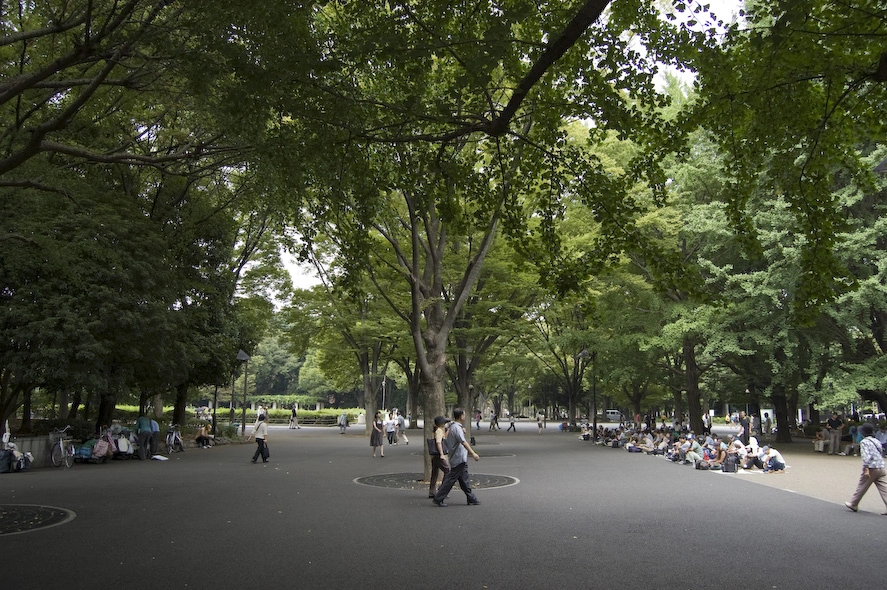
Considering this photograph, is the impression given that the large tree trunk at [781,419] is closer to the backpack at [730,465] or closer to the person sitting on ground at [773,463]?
the person sitting on ground at [773,463]

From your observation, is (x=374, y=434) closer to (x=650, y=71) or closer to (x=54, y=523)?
(x=54, y=523)

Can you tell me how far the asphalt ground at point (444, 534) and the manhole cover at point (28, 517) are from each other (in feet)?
0.50

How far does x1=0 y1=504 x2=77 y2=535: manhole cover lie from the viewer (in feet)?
27.7

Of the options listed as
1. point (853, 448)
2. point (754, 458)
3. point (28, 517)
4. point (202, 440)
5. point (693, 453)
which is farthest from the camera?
point (202, 440)

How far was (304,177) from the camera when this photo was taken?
9.03m

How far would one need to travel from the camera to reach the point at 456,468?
10.7 m

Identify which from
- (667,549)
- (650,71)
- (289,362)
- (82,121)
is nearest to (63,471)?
(82,121)

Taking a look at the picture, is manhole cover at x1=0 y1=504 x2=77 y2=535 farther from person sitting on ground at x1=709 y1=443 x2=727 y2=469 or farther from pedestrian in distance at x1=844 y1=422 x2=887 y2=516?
person sitting on ground at x1=709 y1=443 x2=727 y2=469

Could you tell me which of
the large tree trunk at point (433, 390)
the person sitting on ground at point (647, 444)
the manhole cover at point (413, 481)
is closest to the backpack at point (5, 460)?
the manhole cover at point (413, 481)

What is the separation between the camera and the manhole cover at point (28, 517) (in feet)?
27.7

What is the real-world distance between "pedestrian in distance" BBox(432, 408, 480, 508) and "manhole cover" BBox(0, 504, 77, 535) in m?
5.45

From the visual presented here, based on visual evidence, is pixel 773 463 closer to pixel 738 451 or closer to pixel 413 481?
pixel 738 451

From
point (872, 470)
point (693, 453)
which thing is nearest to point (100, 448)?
point (693, 453)

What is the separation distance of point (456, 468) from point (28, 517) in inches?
247
